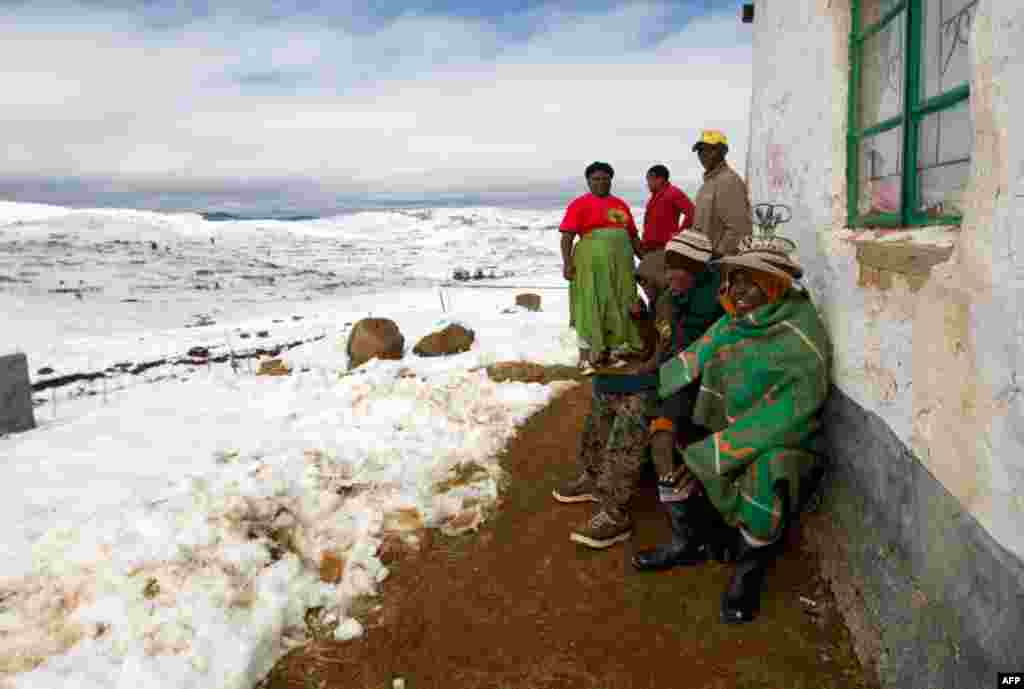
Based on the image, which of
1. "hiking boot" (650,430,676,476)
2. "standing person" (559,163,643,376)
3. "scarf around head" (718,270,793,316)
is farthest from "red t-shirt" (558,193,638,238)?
"hiking boot" (650,430,676,476)

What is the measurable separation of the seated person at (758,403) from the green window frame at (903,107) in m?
0.44

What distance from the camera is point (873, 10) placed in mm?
2955

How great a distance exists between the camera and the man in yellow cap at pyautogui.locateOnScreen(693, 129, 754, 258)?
A: 441 cm

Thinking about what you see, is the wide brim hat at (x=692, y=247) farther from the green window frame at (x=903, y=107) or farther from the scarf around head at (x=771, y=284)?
the green window frame at (x=903, y=107)

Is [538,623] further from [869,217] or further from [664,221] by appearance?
[664,221]

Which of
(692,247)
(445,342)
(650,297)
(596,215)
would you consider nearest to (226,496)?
(596,215)

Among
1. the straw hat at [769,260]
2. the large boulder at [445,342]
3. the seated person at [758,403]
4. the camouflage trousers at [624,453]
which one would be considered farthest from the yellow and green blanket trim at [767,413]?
the large boulder at [445,342]

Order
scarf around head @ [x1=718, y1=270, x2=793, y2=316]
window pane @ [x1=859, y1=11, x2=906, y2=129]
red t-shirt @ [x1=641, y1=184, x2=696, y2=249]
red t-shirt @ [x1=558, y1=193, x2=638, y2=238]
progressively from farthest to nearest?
1. red t-shirt @ [x1=641, y1=184, x2=696, y2=249]
2. red t-shirt @ [x1=558, y1=193, x2=638, y2=238]
3. scarf around head @ [x1=718, y1=270, x2=793, y2=316]
4. window pane @ [x1=859, y1=11, x2=906, y2=129]

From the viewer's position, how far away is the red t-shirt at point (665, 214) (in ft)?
18.5

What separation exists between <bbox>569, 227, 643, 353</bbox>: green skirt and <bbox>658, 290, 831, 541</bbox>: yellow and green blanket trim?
0.76 meters

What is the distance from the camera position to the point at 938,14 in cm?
238

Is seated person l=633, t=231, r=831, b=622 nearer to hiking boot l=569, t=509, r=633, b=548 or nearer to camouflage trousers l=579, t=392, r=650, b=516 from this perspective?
camouflage trousers l=579, t=392, r=650, b=516

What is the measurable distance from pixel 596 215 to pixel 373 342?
653 cm

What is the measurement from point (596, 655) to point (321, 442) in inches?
118
